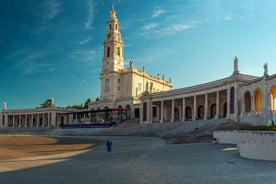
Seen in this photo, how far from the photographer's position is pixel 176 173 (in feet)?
37.7

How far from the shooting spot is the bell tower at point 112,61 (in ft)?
261

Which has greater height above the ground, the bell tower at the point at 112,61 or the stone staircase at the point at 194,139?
the bell tower at the point at 112,61

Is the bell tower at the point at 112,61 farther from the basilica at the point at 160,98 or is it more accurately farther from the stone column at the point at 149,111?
the stone column at the point at 149,111

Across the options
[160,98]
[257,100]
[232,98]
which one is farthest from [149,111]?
[257,100]

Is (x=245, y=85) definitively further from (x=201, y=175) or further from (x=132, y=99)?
(x=132, y=99)

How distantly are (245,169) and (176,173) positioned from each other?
314 cm

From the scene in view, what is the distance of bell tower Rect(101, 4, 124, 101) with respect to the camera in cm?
7950

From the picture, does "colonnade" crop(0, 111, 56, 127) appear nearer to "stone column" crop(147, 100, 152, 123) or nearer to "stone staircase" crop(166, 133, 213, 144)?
"stone column" crop(147, 100, 152, 123)

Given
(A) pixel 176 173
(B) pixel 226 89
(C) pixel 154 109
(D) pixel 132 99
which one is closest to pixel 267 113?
(B) pixel 226 89

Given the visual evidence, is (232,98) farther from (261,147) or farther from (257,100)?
(261,147)

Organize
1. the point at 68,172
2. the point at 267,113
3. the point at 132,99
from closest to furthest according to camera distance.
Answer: the point at 68,172 → the point at 267,113 → the point at 132,99

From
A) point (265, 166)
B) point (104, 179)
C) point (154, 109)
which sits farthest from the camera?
point (154, 109)

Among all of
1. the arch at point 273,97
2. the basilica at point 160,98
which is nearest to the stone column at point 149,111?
the basilica at point 160,98

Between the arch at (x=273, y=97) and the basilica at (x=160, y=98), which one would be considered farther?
the basilica at (x=160, y=98)
